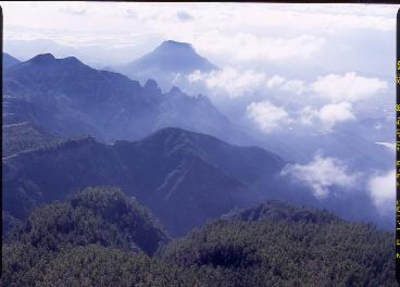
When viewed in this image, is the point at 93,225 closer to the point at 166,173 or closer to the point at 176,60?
Result: the point at 166,173

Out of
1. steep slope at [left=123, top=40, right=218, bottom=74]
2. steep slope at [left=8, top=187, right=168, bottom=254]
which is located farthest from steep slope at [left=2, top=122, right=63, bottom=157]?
steep slope at [left=123, top=40, right=218, bottom=74]

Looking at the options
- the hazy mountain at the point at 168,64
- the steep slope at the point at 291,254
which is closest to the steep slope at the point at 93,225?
the steep slope at the point at 291,254

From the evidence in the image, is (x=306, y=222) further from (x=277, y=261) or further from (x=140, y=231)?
(x=140, y=231)

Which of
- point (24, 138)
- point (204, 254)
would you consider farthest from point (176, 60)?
point (204, 254)

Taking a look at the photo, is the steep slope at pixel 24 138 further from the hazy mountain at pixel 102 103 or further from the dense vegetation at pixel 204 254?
the dense vegetation at pixel 204 254

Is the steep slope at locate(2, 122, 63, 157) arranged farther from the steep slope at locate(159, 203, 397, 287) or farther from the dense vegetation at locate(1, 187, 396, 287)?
the steep slope at locate(159, 203, 397, 287)
